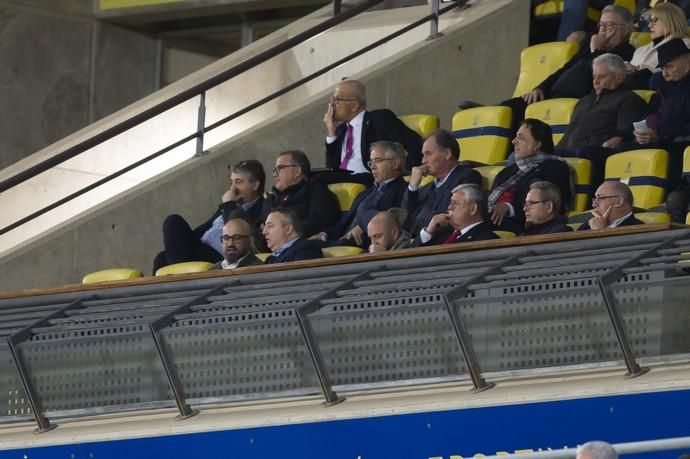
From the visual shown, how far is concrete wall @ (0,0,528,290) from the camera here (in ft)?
36.2

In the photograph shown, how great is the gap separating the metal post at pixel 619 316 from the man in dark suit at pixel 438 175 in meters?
2.05

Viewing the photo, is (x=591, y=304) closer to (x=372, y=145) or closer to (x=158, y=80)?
(x=372, y=145)

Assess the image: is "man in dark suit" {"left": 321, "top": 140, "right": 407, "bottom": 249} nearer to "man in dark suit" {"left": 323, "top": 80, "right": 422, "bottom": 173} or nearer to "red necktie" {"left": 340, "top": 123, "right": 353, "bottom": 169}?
"man in dark suit" {"left": 323, "top": 80, "right": 422, "bottom": 173}

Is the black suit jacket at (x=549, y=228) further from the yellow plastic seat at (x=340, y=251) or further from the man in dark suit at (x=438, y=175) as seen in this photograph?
the yellow plastic seat at (x=340, y=251)

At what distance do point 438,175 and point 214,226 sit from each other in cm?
141

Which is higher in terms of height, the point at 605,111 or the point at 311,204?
the point at 605,111

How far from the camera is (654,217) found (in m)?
8.52

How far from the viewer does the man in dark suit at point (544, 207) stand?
8.39 metres

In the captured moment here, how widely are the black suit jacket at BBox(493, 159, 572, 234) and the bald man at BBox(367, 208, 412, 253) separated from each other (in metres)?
0.47

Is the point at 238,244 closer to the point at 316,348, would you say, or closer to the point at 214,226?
the point at 214,226

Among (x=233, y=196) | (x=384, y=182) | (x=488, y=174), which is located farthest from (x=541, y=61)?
(x=233, y=196)

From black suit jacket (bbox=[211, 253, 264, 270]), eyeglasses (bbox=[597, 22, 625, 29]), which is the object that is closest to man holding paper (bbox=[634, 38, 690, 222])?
eyeglasses (bbox=[597, 22, 625, 29])

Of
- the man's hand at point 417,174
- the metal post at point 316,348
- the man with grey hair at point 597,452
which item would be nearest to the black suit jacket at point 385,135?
the man's hand at point 417,174

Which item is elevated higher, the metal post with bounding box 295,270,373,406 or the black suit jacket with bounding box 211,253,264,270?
the black suit jacket with bounding box 211,253,264,270
